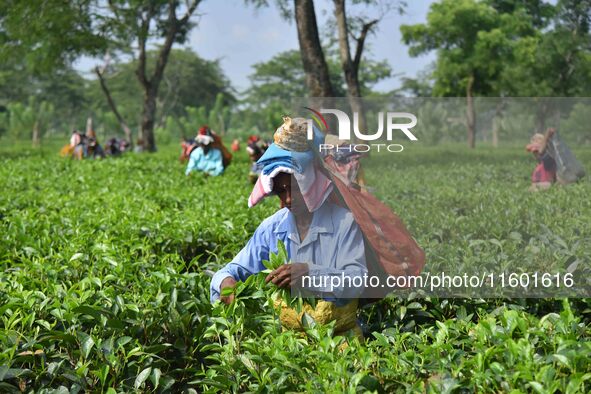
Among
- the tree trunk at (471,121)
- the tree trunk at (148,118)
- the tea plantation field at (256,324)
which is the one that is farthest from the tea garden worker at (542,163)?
the tree trunk at (148,118)

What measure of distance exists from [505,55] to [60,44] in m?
19.3

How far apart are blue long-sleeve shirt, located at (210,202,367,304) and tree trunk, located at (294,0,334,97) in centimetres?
890

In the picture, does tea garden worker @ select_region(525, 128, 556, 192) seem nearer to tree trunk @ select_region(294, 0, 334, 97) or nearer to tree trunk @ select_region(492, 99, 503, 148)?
tree trunk @ select_region(492, 99, 503, 148)

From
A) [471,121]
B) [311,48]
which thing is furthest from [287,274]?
[311,48]

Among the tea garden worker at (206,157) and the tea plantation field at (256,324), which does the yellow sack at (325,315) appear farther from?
the tea garden worker at (206,157)

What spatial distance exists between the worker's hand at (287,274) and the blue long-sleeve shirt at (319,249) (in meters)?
0.04

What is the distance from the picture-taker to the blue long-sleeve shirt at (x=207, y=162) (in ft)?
39.0

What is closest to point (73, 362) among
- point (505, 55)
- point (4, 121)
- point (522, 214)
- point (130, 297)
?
point (130, 297)

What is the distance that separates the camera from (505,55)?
32500 millimetres

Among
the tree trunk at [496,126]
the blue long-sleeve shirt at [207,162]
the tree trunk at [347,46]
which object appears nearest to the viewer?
the tree trunk at [496,126]

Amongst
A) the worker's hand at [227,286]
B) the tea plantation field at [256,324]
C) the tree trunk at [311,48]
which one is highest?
the tree trunk at [311,48]

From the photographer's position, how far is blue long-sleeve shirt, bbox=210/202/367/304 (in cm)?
269

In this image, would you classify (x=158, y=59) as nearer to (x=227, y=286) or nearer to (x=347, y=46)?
(x=347, y=46)

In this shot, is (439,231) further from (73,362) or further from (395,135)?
(73,362)
